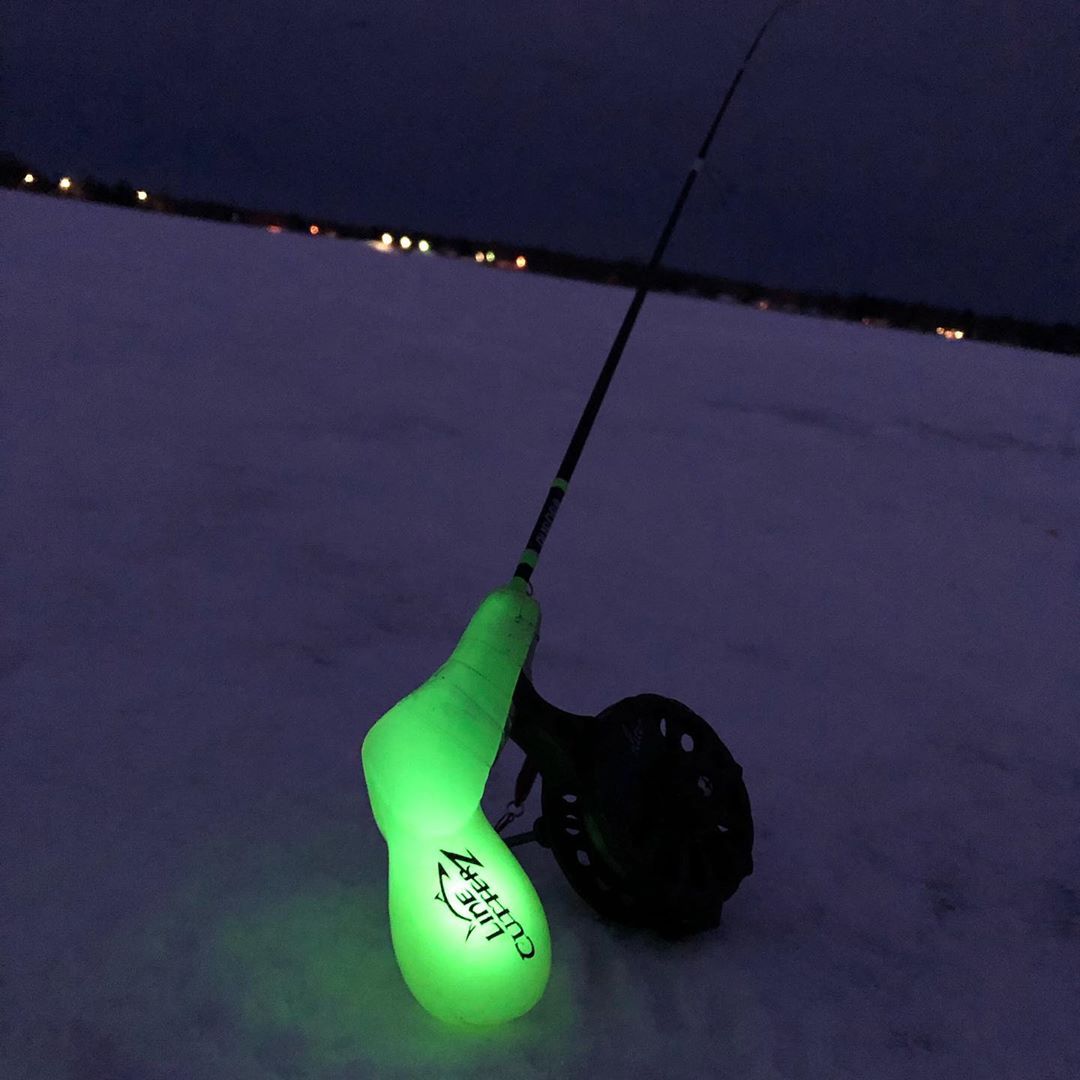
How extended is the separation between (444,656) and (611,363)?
4.12 feet

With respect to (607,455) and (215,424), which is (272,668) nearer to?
(215,424)

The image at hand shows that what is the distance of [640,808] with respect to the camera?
2164 millimetres

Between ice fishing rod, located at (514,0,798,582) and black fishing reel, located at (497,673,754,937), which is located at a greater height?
ice fishing rod, located at (514,0,798,582)

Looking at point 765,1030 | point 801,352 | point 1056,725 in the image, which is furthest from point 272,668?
point 801,352

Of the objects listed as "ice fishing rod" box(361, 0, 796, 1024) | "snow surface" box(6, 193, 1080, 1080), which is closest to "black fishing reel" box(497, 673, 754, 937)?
"ice fishing rod" box(361, 0, 796, 1024)

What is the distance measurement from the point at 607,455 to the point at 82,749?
4323mm

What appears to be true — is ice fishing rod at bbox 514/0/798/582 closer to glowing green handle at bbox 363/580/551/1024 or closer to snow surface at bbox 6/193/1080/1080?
glowing green handle at bbox 363/580/551/1024

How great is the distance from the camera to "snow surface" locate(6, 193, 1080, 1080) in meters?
2.05

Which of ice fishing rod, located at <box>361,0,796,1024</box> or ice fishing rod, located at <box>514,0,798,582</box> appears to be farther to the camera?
ice fishing rod, located at <box>514,0,798,582</box>

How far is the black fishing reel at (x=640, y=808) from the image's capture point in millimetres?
2127

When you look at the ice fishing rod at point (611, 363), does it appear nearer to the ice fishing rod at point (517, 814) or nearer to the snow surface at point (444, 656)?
the ice fishing rod at point (517, 814)

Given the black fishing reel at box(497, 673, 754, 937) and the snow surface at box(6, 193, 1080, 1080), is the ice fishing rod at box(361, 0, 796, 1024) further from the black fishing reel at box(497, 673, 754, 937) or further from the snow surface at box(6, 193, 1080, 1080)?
the snow surface at box(6, 193, 1080, 1080)

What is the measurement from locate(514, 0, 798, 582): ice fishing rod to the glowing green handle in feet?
1.38

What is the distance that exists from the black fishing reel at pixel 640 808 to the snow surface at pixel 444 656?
15 centimetres
